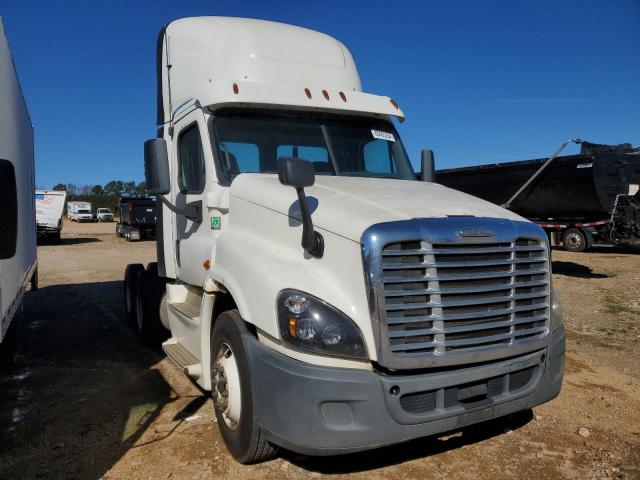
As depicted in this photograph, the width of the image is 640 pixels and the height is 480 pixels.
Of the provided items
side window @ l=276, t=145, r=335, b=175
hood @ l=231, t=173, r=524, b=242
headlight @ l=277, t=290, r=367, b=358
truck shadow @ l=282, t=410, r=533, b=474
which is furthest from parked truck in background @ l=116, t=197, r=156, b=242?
headlight @ l=277, t=290, r=367, b=358

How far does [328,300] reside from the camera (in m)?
3.00

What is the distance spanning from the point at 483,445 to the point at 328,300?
6.35 feet

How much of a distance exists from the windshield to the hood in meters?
0.26

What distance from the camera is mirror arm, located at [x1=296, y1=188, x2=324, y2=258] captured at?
10.3 ft

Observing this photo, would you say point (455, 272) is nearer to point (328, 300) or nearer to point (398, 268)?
point (398, 268)

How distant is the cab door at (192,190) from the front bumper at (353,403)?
1.54m

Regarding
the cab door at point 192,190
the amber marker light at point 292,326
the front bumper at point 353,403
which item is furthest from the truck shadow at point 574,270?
the amber marker light at point 292,326

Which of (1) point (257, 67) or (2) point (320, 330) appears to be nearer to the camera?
(2) point (320, 330)

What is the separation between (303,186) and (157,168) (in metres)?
1.82

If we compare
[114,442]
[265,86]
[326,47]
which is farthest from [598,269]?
[114,442]

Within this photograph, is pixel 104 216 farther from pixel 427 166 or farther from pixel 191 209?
pixel 427 166

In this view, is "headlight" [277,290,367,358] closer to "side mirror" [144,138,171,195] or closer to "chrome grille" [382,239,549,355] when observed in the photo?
"chrome grille" [382,239,549,355]

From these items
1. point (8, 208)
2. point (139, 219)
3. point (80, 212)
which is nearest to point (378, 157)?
point (8, 208)

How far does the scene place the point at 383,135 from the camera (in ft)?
16.3
